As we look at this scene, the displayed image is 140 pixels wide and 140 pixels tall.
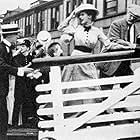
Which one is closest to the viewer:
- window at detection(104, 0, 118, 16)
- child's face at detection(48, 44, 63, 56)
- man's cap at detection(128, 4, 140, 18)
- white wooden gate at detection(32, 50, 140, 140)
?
white wooden gate at detection(32, 50, 140, 140)

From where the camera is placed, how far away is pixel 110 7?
43.2ft

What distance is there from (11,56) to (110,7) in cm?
913

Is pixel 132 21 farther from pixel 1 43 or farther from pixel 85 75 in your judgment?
pixel 1 43

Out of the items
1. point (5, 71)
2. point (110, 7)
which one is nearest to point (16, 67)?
point (5, 71)

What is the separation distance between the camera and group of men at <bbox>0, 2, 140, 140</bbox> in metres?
4.14

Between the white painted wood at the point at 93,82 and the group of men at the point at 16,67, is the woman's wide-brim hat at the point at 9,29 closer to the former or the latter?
the group of men at the point at 16,67

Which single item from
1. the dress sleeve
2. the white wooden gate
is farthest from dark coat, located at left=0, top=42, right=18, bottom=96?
the dress sleeve

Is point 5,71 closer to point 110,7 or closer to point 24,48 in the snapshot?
point 24,48

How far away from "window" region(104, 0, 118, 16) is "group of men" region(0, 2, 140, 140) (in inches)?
297

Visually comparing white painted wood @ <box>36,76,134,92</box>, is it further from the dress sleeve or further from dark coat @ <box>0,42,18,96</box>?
dark coat @ <box>0,42,18,96</box>

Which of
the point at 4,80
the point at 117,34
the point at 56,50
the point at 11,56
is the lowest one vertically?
the point at 4,80

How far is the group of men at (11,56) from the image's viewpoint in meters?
4.14

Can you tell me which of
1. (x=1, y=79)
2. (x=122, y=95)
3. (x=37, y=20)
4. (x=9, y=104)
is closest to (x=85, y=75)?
(x=122, y=95)

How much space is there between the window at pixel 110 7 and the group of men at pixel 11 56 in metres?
7.55
